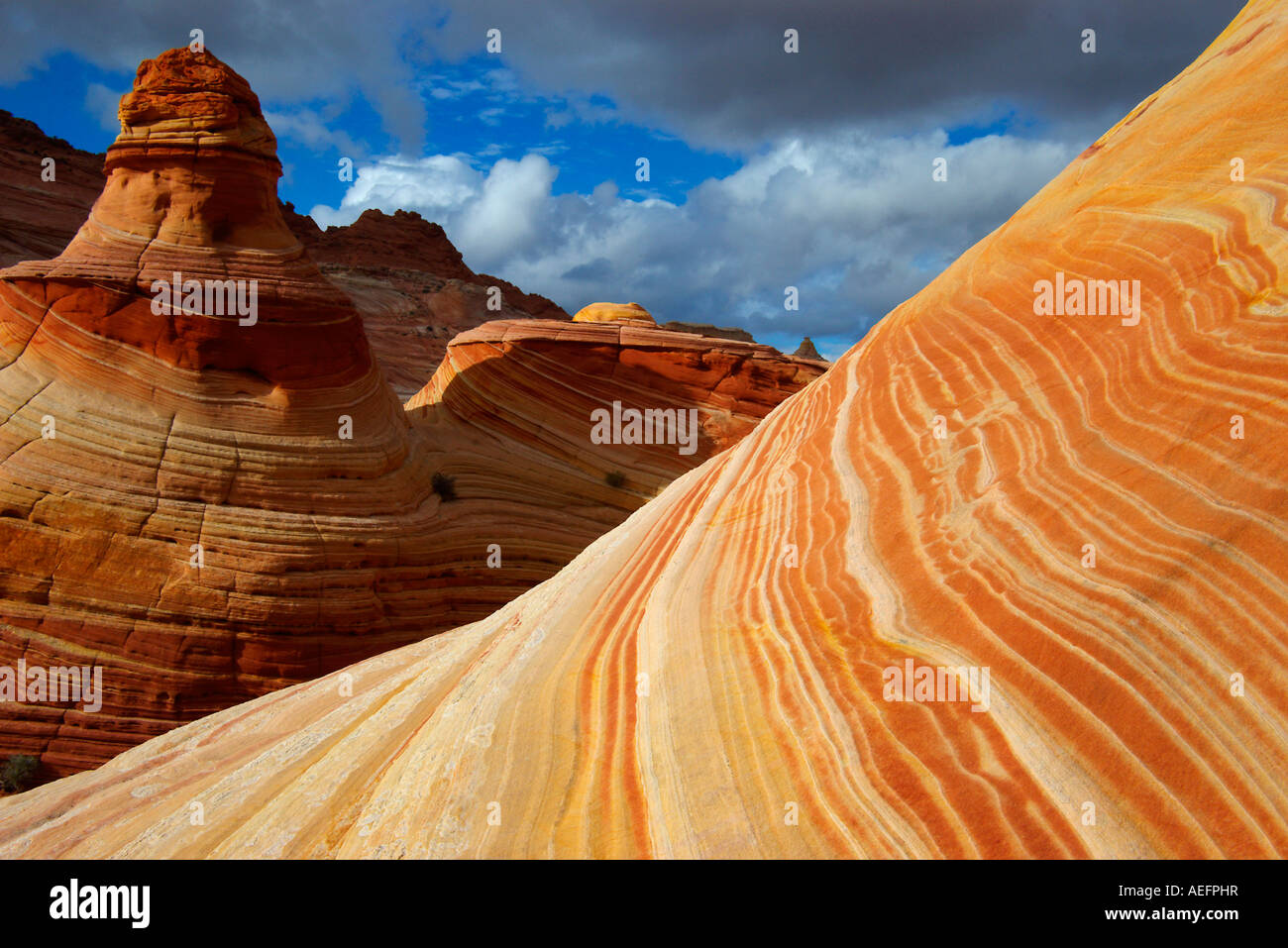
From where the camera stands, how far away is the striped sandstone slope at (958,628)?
239 centimetres

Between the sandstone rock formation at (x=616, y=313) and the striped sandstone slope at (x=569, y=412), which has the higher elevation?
the sandstone rock formation at (x=616, y=313)

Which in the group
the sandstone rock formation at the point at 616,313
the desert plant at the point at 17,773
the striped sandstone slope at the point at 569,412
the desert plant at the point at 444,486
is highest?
the sandstone rock formation at the point at 616,313

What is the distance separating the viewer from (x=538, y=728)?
3.30 meters

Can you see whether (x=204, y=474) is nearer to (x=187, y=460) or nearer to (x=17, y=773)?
(x=187, y=460)

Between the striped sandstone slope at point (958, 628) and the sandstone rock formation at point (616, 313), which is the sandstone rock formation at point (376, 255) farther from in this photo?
the striped sandstone slope at point (958, 628)

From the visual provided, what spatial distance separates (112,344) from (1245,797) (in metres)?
14.4

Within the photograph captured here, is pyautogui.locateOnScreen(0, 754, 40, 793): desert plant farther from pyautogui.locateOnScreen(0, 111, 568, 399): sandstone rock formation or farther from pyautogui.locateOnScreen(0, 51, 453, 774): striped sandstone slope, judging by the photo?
Answer: pyautogui.locateOnScreen(0, 111, 568, 399): sandstone rock formation

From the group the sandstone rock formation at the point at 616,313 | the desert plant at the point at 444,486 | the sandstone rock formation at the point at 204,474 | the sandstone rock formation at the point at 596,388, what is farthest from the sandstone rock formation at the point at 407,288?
the sandstone rock formation at the point at 204,474

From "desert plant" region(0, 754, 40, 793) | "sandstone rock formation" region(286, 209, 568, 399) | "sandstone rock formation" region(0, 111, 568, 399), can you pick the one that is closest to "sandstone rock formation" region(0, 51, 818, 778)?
"desert plant" region(0, 754, 40, 793)

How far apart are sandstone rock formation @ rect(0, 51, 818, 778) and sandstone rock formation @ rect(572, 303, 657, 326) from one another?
7274 millimetres

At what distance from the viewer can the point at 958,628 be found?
9.37 feet

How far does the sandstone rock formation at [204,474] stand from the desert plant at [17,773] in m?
0.26

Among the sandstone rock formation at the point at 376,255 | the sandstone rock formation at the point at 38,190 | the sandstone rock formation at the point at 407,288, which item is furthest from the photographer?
the sandstone rock formation at the point at 407,288

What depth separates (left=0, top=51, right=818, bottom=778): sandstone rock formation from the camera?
11.6 meters
